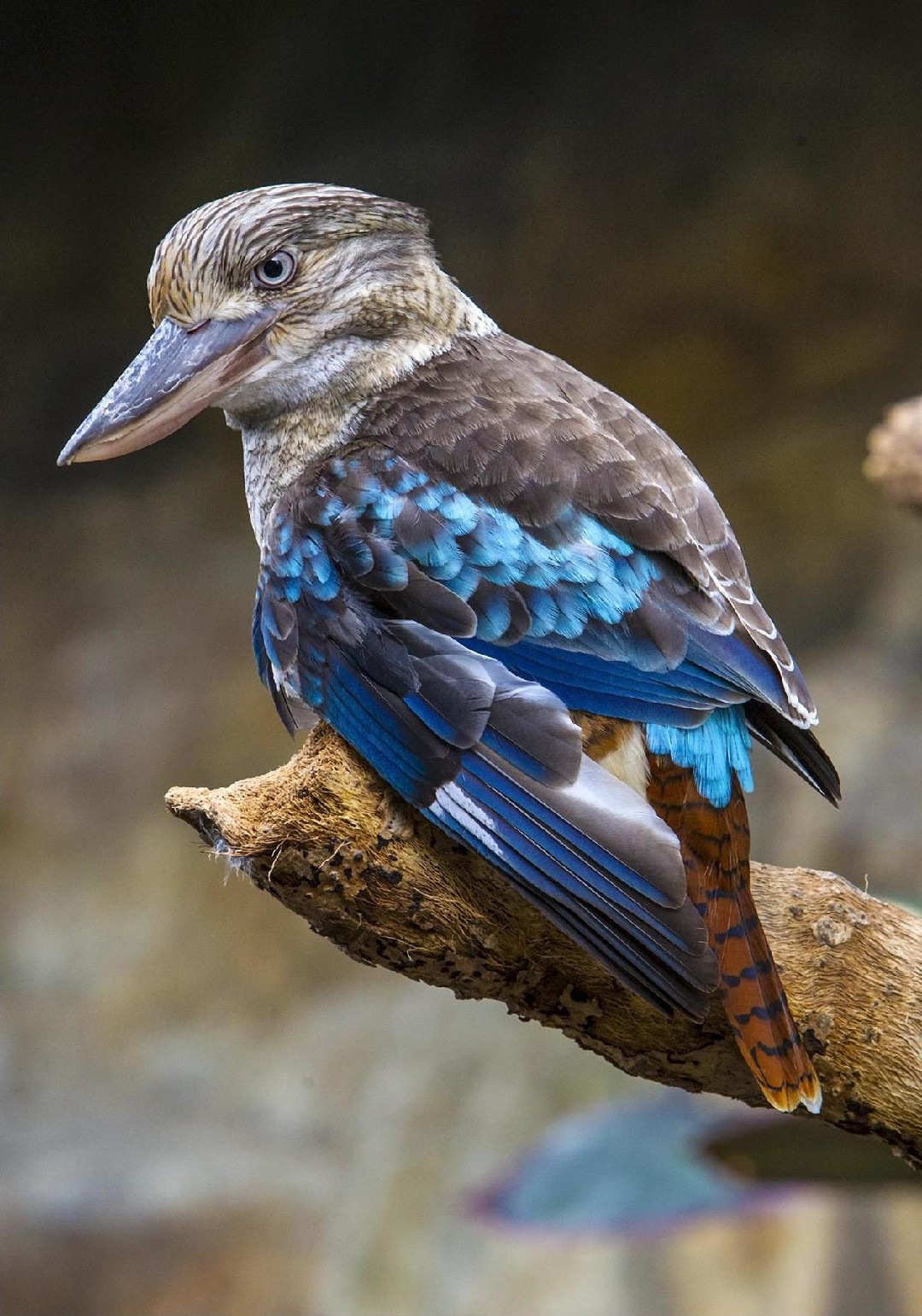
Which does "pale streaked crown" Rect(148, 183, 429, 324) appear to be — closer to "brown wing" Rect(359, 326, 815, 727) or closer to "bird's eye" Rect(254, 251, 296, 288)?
"bird's eye" Rect(254, 251, 296, 288)

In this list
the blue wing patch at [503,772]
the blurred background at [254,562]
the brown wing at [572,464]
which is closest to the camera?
the blue wing patch at [503,772]

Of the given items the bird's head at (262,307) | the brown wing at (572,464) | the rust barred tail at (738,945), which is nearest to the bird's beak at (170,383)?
the bird's head at (262,307)

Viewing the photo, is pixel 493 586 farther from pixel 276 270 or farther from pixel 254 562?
pixel 254 562

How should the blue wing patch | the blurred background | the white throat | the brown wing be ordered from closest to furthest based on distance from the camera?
the blue wing patch
the brown wing
the white throat
the blurred background

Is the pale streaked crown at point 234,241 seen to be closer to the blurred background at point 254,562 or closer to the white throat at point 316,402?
the white throat at point 316,402

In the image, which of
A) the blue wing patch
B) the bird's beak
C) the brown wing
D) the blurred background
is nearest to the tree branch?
the blue wing patch
